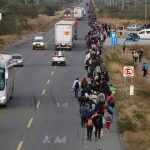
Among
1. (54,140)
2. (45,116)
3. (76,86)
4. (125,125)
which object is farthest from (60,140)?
(76,86)

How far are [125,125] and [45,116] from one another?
4480 mm

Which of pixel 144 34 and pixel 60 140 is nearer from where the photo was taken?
pixel 60 140

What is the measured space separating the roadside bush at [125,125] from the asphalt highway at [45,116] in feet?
1.10

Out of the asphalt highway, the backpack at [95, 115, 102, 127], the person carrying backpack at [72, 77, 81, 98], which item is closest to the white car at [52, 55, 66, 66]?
the asphalt highway

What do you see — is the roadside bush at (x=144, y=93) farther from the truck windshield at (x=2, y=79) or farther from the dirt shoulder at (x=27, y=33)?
the dirt shoulder at (x=27, y=33)

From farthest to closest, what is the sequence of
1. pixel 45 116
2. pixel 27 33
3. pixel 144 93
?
pixel 27 33, pixel 144 93, pixel 45 116

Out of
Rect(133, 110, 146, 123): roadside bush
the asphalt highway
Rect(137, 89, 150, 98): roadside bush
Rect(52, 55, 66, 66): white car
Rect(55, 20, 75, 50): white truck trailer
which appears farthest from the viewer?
Rect(55, 20, 75, 50): white truck trailer

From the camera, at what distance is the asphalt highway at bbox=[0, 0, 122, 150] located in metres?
25.1

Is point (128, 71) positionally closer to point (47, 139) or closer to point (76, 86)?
point (76, 86)

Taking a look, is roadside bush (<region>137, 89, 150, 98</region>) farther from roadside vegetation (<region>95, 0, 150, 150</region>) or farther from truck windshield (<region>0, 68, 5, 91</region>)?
truck windshield (<region>0, 68, 5, 91</region>)

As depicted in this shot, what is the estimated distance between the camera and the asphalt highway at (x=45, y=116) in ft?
82.4

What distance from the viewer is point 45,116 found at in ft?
104

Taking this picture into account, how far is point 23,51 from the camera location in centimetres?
7569

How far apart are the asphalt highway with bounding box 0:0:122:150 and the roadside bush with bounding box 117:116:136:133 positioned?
33 cm
